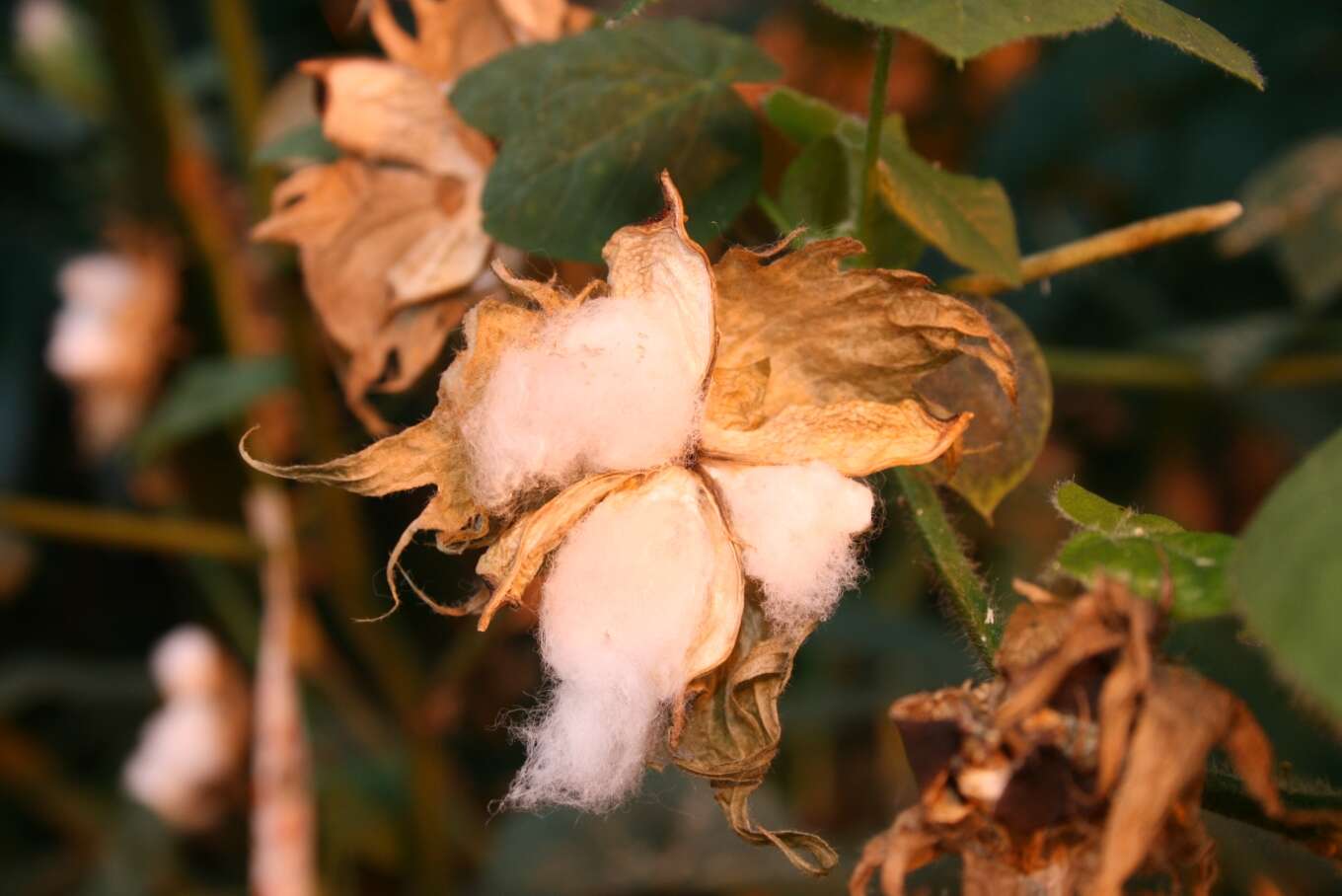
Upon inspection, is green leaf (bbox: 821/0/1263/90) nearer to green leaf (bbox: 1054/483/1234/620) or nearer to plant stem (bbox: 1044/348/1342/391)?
green leaf (bbox: 1054/483/1234/620)

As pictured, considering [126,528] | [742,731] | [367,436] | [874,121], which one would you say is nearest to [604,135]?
[874,121]

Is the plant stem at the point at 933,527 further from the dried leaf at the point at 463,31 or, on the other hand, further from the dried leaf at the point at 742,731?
the dried leaf at the point at 463,31

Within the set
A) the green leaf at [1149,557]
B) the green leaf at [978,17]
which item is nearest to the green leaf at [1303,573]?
the green leaf at [1149,557]

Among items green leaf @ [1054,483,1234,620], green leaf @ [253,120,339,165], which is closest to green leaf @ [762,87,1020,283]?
green leaf @ [1054,483,1234,620]

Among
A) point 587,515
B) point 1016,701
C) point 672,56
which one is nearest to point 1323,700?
point 1016,701

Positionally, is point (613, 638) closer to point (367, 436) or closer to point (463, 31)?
point (463, 31)

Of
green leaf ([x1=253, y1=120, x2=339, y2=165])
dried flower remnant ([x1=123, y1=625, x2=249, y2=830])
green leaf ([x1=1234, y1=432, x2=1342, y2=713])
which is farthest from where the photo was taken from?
dried flower remnant ([x1=123, y1=625, x2=249, y2=830])
